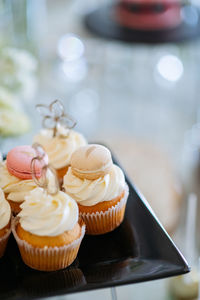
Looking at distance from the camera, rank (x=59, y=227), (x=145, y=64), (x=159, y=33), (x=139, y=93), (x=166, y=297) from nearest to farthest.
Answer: (x=59, y=227), (x=166, y=297), (x=159, y=33), (x=139, y=93), (x=145, y=64)

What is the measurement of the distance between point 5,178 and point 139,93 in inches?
115

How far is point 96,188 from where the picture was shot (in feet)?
3.38

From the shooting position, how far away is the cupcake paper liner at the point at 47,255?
94 centimetres

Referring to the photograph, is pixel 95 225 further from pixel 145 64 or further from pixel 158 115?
pixel 145 64

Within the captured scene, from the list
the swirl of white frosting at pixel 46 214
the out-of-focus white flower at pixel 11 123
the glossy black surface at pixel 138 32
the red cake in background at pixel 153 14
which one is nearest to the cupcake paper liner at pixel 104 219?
the swirl of white frosting at pixel 46 214

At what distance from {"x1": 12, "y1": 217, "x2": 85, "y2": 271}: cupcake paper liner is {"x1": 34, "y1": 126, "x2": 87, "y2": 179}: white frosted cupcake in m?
0.23

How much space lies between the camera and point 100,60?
4.28m

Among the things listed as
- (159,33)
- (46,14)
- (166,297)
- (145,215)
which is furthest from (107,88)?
(145,215)

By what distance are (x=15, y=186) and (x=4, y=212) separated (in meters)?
0.08

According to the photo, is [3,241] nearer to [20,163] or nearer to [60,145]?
[20,163]

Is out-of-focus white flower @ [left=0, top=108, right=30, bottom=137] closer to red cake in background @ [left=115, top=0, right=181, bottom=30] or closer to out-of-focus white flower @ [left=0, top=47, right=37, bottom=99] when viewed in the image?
out-of-focus white flower @ [left=0, top=47, right=37, bottom=99]

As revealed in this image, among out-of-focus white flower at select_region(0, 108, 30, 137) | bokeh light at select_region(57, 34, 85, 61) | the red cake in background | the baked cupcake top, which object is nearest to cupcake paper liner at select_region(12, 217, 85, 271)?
the baked cupcake top

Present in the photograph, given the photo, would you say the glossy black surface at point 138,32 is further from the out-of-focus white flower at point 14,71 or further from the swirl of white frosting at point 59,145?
the swirl of white frosting at point 59,145

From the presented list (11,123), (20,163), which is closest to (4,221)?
(20,163)
